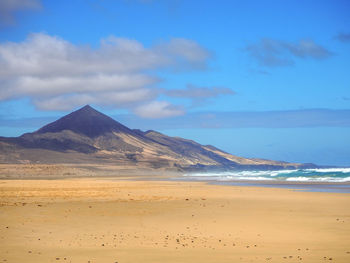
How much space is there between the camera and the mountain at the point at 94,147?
103 metres

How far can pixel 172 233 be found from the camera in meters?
12.3

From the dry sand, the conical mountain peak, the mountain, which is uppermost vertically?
the conical mountain peak

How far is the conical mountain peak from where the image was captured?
6044 inches

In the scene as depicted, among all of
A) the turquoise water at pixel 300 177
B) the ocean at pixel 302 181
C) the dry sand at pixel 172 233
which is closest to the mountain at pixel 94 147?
the turquoise water at pixel 300 177

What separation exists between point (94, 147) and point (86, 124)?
34.2 meters

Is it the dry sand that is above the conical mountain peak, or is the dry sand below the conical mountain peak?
below

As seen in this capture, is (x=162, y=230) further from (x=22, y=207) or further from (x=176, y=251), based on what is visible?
(x=22, y=207)

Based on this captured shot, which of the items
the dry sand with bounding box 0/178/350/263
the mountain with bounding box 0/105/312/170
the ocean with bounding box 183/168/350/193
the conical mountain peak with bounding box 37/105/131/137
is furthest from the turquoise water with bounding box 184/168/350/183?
the conical mountain peak with bounding box 37/105/131/137

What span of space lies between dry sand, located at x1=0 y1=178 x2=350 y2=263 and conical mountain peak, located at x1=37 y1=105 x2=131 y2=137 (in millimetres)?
133402

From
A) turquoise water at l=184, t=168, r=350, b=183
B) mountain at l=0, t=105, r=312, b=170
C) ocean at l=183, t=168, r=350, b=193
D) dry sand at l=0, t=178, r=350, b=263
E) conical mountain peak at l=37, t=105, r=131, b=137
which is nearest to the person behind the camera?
dry sand at l=0, t=178, r=350, b=263

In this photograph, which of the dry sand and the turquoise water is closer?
the dry sand

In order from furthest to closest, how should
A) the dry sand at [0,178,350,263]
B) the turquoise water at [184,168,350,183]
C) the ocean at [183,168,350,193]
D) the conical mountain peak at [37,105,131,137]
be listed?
the conical mountain peak at [37,105,131,137] < the turquoise water at [184,168,350,183] < the ocean at [183,168,350,193] < the dry sand at [0,178,350,263]

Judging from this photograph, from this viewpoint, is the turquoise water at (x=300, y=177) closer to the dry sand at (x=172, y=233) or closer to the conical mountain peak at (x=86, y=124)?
the dry sand at (x=172, y=233)

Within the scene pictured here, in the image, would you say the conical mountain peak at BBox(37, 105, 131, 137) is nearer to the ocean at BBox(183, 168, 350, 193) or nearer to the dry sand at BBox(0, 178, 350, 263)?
the ocean at BBox(183, 168, 350, 193)
